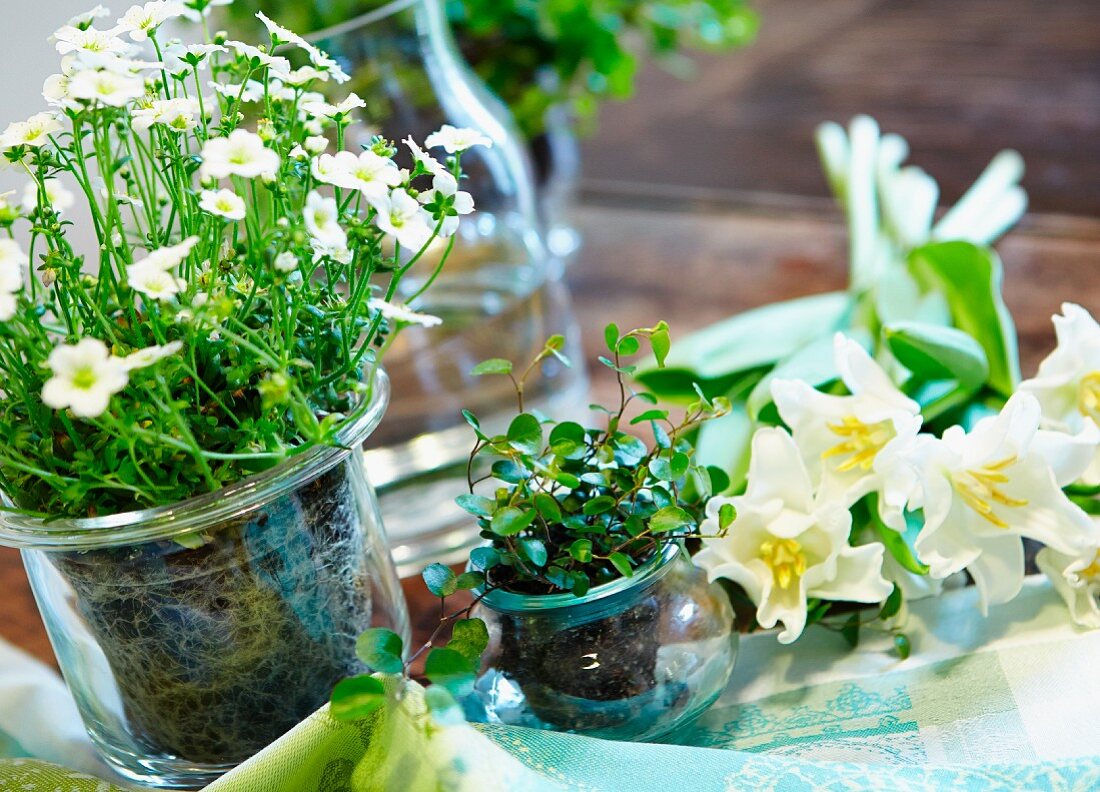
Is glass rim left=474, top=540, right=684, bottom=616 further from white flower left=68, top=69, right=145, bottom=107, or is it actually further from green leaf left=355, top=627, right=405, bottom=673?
white flower left=68, top=69, right=145, bottom=107

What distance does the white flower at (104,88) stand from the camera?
317 millimetres

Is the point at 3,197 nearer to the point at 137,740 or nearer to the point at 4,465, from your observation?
the point at 4,465

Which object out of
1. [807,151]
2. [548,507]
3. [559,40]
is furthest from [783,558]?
[807,151]

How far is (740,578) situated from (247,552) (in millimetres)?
191

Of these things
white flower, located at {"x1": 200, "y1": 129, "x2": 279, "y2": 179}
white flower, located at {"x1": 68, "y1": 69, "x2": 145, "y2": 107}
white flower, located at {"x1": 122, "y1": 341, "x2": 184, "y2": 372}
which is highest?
white flower, located at {"x1": 68, "y1": 69, "x2": 145, "y2": 107}

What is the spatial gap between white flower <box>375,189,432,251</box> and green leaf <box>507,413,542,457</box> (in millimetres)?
84

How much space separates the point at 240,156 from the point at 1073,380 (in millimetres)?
353

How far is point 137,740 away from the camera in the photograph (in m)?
0.43

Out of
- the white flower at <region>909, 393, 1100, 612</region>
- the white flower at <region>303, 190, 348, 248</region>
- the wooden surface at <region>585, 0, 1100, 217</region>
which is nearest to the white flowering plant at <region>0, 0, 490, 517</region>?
the white flower at <region>303, 190, 348, 248</region>

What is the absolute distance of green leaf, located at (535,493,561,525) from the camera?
0.40 m

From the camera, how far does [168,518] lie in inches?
14.4

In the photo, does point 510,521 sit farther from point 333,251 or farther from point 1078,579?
point 1078,579

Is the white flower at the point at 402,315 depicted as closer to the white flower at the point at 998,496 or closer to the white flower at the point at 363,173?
the white flower at the point at 363,173

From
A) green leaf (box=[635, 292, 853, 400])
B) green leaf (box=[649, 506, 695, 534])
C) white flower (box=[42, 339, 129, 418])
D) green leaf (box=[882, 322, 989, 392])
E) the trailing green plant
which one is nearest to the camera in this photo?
white flower (box=[42, 339, 129, 418])
